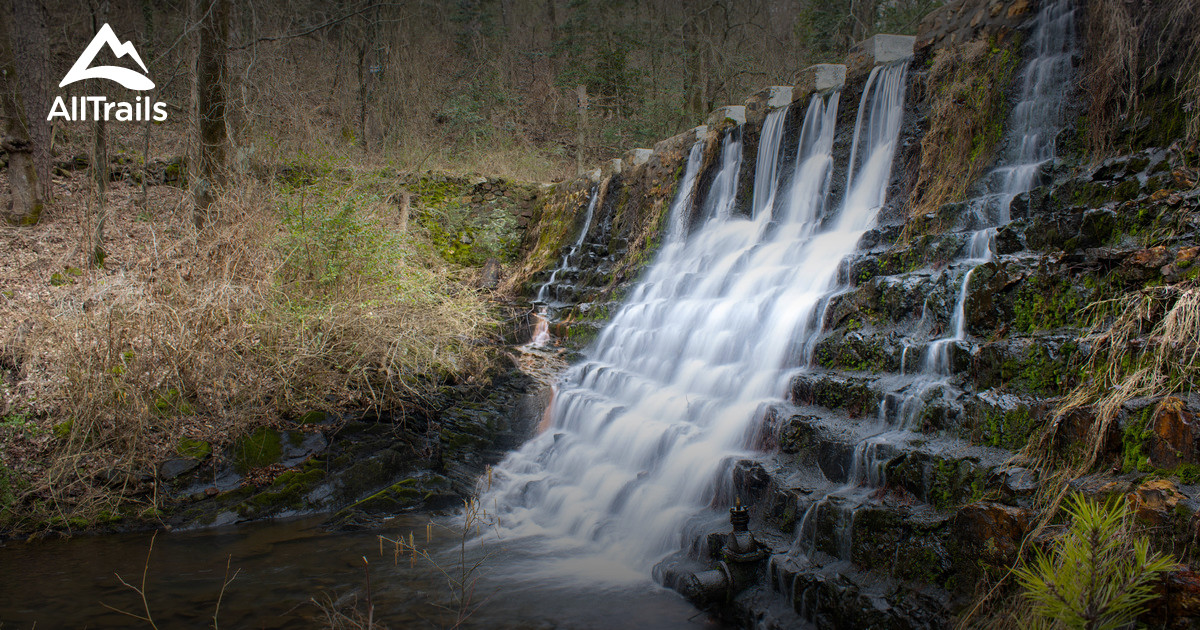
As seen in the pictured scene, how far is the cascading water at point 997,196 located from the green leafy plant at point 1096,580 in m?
1.48

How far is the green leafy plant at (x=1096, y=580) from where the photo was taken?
240cm

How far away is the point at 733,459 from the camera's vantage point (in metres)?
5.24

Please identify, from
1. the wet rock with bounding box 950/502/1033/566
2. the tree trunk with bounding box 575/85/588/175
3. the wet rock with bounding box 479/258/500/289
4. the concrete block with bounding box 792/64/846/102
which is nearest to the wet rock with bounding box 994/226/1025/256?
the wet rock with bounding box 950/502/1033/566

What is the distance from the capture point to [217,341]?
6625 mm

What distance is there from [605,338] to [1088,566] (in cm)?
749

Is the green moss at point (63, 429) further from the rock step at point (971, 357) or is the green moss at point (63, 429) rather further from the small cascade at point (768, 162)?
the small cascade at point (768, 162)

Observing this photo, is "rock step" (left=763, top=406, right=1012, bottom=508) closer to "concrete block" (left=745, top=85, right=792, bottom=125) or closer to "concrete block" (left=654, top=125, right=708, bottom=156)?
"concrete block" (left=745, top=85, right=792, bottom=125)

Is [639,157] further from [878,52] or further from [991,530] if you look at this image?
[991,530]

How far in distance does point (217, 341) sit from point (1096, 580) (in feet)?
23.6

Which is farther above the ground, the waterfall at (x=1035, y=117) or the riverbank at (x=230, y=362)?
the waterfall at (x=1035, y=117)

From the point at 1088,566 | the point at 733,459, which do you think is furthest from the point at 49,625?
the point at 1088,566

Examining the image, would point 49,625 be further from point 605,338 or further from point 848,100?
point 848,100

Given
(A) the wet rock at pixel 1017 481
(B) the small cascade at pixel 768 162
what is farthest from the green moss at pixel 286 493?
(B) the small cascade at pixel 768 162

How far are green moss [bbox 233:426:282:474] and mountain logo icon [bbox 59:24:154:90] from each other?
22.6ft
